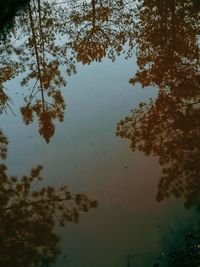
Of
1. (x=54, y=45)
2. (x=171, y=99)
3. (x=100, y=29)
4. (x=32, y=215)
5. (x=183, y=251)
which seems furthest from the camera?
(x=100, y=29)

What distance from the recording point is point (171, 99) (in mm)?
11039

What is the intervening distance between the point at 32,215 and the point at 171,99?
200 inches

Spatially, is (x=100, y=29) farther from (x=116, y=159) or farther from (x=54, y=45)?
(x=116, y=159)

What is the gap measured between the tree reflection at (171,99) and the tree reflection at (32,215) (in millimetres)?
1900

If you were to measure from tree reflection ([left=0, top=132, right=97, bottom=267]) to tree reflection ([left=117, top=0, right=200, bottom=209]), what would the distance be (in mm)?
1900

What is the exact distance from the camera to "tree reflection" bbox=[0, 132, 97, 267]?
704 centimetres

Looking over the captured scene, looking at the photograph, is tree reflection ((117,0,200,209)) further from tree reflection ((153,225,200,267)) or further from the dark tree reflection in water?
the dark tree reflection in water

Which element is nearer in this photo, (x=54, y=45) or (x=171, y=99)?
(x=171, y=99)

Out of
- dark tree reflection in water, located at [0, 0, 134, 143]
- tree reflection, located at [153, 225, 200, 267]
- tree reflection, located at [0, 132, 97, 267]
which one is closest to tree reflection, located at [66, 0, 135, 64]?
dark tree reflection in water, located at [0, 0, 134, 143]

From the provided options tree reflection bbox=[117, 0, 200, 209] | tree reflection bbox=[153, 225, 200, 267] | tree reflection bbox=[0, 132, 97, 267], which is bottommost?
tree reflection bbox=[153, 225, 200, 267]

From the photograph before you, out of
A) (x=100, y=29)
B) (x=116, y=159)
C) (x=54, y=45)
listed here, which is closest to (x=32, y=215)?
(x=116, y=159)

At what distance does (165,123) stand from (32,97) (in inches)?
184

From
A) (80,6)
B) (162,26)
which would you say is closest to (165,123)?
(162,26)

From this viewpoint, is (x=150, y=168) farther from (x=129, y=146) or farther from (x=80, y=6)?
(x=80, y=6)
